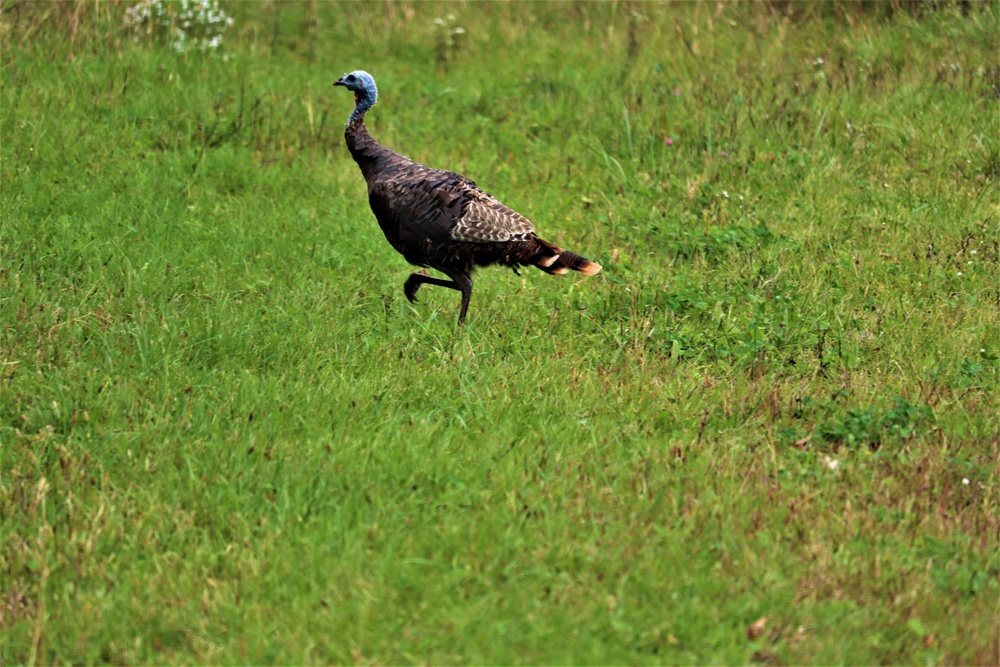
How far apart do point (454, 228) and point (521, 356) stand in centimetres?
90

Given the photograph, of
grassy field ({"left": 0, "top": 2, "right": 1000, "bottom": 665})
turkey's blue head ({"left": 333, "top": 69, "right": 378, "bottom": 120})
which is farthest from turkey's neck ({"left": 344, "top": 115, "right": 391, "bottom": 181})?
grassy field ({"left": 0, "top": 2, "right": 1000, "bottom": 665})

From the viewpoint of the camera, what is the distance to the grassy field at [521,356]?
13.2 ft

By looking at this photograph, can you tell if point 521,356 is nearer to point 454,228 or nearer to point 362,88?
point 454,228

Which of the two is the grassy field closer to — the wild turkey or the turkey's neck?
the wild turkey

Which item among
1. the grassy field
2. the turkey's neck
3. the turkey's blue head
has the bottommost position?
the grassy field

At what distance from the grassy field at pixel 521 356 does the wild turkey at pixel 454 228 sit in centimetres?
31

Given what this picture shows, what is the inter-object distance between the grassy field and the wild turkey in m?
0.31

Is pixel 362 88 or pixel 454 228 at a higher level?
pixel 362 88

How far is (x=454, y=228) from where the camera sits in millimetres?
6355

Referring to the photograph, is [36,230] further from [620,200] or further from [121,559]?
[620,200]

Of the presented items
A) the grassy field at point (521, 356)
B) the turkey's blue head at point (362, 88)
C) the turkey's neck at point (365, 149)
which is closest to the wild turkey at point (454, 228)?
the turkey's neck at point (365, 149)

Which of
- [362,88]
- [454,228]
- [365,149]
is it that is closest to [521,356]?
[454,228]

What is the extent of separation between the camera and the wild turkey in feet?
20.9

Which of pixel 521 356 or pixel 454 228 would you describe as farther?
pixel 454 228
